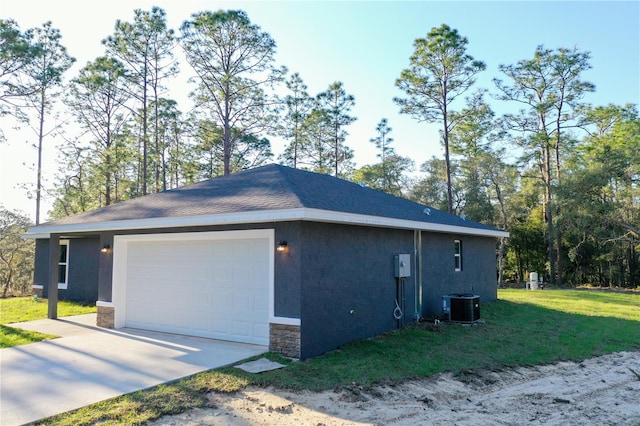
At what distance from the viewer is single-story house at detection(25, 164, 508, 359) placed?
22.2ft

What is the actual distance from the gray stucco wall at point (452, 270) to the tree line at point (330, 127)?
994 cm

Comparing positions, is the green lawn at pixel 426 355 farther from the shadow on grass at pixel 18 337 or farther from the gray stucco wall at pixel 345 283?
the shadow on grass at pixel 18 337

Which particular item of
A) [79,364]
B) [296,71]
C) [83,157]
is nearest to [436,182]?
[296,71]

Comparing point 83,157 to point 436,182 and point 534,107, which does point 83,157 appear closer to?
point 436,182

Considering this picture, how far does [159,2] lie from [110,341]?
18127 millimetres

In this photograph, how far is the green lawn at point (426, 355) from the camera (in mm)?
4629

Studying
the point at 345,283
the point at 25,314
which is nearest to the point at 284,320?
the point at 345,283

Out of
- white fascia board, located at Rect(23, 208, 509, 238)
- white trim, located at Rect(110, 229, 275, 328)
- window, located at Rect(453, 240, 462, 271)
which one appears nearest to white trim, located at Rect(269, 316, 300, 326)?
white fascia board, located at Rect(23, 208, 509, 238)

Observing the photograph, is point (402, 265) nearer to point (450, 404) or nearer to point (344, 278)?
point (344, 278)

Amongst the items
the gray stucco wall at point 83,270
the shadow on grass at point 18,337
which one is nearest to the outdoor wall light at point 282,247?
the shadow on grass at point 18,337

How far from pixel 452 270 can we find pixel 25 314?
38.9 ft

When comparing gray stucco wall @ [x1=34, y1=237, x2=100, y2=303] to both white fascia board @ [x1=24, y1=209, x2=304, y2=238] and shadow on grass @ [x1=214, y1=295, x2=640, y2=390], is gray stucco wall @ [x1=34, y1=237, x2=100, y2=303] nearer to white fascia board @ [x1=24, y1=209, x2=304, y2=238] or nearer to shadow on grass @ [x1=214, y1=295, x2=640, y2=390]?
white fascia board @ [x1=24, y1=209, x2=304, y2=238]

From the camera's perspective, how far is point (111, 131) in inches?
901

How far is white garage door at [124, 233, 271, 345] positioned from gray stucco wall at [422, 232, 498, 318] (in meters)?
4.66
